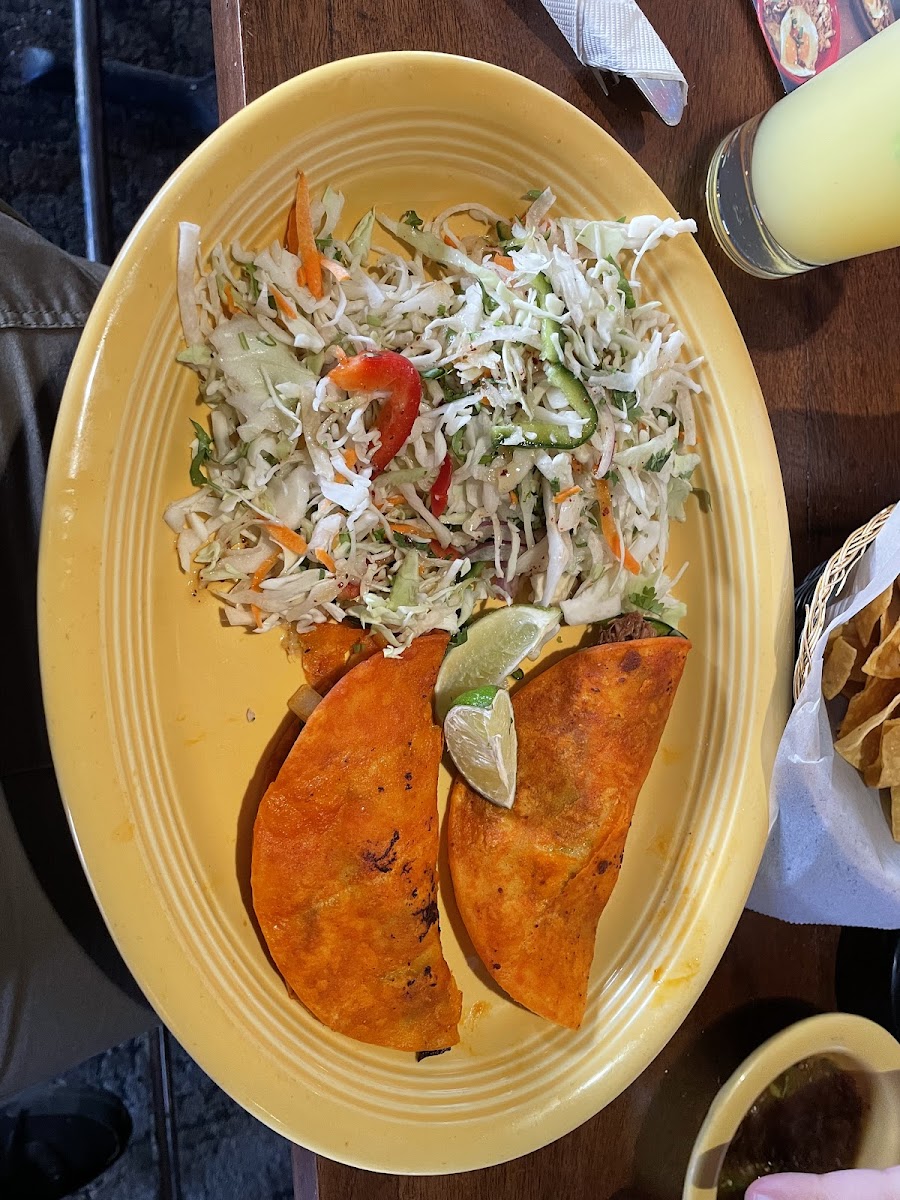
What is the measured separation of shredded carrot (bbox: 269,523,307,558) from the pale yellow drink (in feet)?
2.95

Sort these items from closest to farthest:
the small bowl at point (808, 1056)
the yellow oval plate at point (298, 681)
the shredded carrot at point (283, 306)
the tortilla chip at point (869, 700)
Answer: the yellow oval plate at point (298, 681) < the shredded carrot at point (283, 306) < the tortilla chip at point (869, 700) < the small bowl at point (808, 1056)

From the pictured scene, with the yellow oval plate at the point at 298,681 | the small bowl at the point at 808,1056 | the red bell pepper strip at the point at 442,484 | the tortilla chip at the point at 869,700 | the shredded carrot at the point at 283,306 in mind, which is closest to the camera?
the yellow oval plate at the point at 298,681

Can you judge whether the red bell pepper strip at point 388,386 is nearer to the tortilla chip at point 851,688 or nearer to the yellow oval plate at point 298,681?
the yellow oval plate at point 298,681

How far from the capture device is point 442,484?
1253mm

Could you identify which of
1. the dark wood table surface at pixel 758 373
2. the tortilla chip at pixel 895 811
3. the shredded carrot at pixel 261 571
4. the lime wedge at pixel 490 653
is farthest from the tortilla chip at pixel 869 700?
the shredded carrot at pixel 261 571

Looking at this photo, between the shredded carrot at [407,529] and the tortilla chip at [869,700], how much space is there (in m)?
0.74

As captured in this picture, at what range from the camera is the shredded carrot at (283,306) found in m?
1.14

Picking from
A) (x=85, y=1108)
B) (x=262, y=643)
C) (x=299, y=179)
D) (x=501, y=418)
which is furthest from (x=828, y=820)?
(x=85, y=1108)

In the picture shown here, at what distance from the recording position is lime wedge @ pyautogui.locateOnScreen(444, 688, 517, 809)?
123cm

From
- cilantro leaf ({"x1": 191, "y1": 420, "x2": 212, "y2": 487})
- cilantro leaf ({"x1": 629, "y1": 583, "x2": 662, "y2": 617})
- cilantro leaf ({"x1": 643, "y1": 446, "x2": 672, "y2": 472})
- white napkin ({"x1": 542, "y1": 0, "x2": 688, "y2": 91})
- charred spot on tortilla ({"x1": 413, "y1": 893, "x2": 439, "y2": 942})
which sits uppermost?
white napkin ({"x1": 542, "y1": 0, "x2": 688, "y2": 91})

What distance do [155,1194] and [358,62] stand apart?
227 cm

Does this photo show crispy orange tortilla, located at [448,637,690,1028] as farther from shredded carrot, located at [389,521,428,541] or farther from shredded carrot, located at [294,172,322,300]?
A: shredded carrot, located at [294,172,322,300]

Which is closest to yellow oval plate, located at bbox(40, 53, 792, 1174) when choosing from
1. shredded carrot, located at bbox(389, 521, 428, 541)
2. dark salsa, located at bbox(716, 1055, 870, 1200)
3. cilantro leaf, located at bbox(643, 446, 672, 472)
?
cilantro leaf, located at bbox(643, 446, 672, 472)

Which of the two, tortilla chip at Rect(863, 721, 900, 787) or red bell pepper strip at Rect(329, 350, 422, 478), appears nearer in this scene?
red bell pepper strip at Rect(329, 350, 422, 478)
